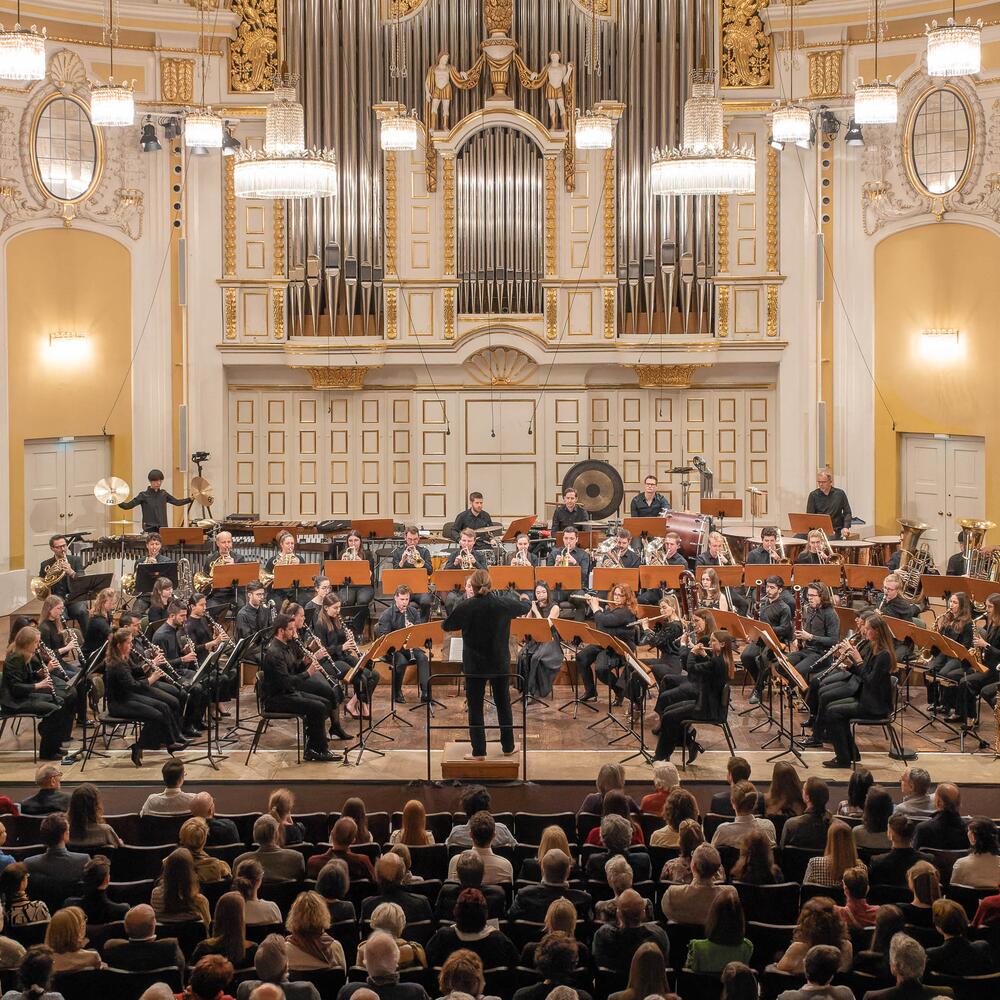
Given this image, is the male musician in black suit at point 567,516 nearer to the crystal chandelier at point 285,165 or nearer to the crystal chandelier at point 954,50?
the crystal chandelier at point 285,165

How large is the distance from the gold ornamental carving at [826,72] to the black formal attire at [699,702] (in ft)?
34.3

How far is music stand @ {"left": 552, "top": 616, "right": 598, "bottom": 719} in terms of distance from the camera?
1103 cm

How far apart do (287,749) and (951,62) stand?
850 cm

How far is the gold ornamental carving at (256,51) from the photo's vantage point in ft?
61.1

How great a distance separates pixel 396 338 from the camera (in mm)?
19031

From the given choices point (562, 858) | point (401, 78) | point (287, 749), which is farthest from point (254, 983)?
point (401, 78)

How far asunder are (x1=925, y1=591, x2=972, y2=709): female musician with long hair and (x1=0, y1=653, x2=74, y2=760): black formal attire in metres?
7.05

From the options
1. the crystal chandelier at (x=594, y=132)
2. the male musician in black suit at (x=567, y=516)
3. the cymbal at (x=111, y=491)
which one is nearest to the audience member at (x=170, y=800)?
the male musician in black suit at (x=567, y=516)

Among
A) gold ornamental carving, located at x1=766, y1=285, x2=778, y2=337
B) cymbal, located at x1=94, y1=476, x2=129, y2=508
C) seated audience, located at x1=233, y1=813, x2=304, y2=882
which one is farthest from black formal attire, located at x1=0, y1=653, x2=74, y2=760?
gold ornamental carving, located at x1=766, y1=285, x2=778, y2=337

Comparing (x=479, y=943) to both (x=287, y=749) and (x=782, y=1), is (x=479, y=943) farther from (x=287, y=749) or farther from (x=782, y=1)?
(x=782, y=1)

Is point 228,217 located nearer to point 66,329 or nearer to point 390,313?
point 390,313

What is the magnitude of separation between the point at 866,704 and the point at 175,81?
12.5m

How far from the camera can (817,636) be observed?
471 inches

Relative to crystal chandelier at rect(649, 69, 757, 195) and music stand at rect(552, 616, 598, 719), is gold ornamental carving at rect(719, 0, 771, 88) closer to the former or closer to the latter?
crystal chandelier at rect(649, 69, 757, 195)
